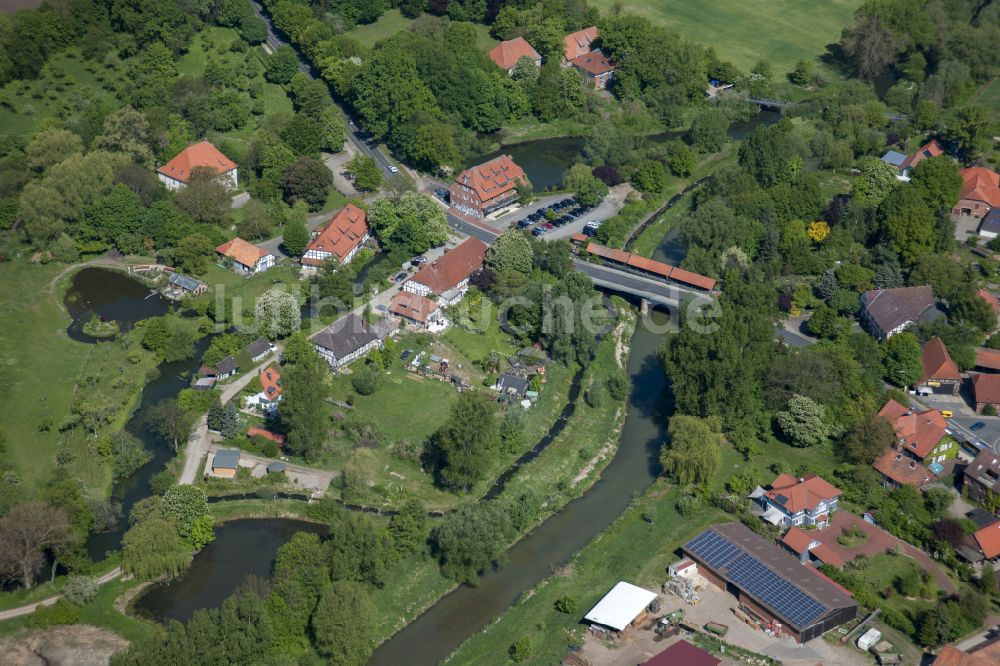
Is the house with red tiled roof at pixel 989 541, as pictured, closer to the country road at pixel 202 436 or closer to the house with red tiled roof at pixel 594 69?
the country road at pixel 202 436

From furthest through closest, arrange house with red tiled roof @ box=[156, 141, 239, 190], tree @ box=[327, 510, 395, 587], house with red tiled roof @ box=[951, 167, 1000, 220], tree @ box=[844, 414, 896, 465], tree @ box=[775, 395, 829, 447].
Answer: house with red tiled roof @ box=[156, 141, 239, 190] < house with red tiled roof @ box=[951, 167, 1000, 220] < tree @ box=[775, 395, 829, 447] < tree @ box=[844, 414, 896, 465] < tree @ box=[327, 510, 395, 587]

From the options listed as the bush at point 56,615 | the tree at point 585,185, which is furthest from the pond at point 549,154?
the bush at point 56,615

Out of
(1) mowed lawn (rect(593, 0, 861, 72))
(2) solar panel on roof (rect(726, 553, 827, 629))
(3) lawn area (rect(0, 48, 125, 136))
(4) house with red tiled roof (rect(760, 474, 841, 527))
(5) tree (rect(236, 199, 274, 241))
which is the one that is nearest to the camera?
(2) solar panel on roof (rect(726, 553, 827, 629))

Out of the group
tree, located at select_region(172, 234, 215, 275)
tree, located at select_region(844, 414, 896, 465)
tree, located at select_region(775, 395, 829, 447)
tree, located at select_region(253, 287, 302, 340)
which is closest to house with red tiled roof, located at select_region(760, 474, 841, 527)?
tree, located at select_region(844, 414, 896, 465)

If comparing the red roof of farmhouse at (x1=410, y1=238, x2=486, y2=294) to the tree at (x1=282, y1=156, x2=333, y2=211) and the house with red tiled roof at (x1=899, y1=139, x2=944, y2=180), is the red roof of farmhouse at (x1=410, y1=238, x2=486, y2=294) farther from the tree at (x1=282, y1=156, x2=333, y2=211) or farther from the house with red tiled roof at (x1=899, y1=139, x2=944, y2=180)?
the house with red tiled roof at (x1=899, y1=139, x2=944, y2=180)

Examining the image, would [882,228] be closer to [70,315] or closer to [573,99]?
[573,99]

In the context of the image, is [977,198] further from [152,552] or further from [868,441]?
[152,552]

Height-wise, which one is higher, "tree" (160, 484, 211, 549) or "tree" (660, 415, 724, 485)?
"tree" (660, 415, 724, 485)
